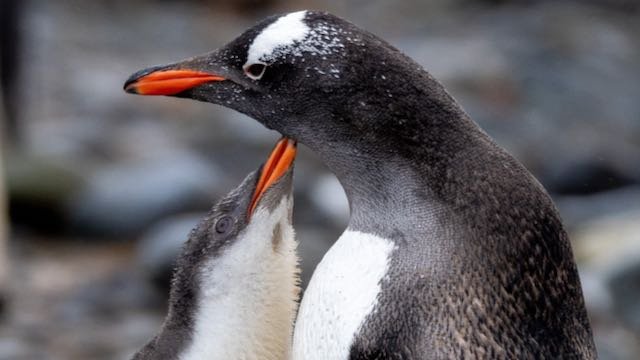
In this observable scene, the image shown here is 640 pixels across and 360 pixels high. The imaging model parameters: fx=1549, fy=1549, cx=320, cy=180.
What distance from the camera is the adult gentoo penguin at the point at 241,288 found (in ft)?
11.9

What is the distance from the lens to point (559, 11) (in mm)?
13734

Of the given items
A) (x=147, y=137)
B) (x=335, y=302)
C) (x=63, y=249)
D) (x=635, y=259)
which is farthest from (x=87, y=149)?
(x=335, y=302)

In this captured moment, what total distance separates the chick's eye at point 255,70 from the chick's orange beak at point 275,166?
0.24 m

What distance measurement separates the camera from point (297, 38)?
9.72ft

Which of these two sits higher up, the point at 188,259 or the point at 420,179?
the point at 188,259

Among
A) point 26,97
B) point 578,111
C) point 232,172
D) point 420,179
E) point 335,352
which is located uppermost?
point 578,111

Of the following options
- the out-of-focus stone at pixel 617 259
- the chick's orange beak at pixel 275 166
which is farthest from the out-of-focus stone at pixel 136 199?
the chick's orange beak at pixel 275 166

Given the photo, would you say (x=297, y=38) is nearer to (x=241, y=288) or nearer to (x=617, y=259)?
(x=241, y=288)

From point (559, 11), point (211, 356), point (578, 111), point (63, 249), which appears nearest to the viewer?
point (211, 356)

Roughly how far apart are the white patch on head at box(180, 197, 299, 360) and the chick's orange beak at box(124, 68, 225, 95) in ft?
1.73

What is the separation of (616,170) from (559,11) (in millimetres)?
4324

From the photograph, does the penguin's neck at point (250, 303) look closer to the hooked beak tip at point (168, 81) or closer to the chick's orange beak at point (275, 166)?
the chick's orange beak at point (275, 166)

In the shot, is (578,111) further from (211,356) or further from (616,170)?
(211,356)

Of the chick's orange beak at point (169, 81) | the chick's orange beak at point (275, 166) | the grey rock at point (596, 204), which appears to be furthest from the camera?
the grey rock at point (596, 204)
